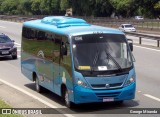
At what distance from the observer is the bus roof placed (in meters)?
13.8

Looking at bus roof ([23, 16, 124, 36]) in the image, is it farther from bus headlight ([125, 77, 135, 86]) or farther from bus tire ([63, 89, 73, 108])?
bus tire ([63, 89, 73, 108])

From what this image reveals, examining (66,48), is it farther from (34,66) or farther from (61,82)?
(34,66)

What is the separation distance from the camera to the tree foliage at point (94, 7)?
74.4 metres

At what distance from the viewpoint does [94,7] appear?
4392 inches

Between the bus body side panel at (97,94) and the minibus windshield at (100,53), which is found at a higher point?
the minibus windshield at (100,53)

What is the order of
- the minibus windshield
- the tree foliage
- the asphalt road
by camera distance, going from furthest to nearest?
the tree foliage → the asphalt road → the minibus windshield

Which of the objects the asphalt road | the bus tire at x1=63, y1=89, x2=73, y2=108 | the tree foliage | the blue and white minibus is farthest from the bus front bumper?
the tree foliage

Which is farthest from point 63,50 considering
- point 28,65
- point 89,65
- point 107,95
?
point 28,65

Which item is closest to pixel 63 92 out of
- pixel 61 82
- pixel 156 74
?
pixel 61 82

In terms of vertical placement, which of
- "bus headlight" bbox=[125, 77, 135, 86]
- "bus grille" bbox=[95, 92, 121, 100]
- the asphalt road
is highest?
"bus headlight" bbox=[125, 77, 135, 86]

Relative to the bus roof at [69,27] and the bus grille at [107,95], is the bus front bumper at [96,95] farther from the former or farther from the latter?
the bus roof at [69,27]

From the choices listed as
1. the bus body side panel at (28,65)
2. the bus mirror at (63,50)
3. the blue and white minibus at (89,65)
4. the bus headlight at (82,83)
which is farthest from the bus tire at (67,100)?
the bus body side panel at (28,65)

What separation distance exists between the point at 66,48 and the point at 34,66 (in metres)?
3.88

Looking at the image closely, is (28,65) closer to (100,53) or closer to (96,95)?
(100,53)
